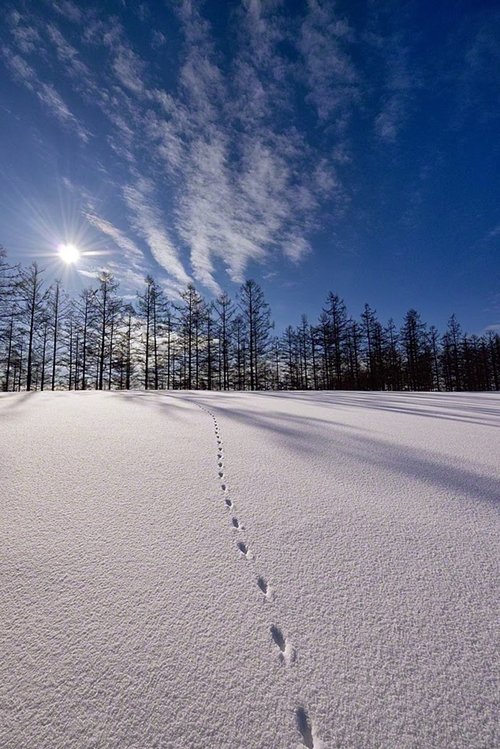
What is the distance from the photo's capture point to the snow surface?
0.62 metres

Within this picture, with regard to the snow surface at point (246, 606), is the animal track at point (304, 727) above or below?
below

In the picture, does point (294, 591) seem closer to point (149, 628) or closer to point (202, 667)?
point (202, 667)

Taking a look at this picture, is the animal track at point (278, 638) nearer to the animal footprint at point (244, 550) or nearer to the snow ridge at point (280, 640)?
the snow ridge at point (280, 640)

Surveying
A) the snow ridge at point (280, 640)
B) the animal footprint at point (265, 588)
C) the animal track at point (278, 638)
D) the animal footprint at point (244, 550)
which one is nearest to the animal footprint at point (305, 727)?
the snow ridge at point (280, 640)

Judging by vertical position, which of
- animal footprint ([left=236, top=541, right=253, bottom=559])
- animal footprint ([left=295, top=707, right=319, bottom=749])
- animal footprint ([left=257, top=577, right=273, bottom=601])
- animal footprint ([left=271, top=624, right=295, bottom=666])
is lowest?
animal footprint ([left=295, top=707, right=319, bottom=749])

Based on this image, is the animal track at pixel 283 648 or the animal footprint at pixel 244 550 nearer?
the animal track at pixel 283 648

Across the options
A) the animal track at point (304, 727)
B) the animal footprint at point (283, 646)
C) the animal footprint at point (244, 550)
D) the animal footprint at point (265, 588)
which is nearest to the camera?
the animal track at point (304, 727)

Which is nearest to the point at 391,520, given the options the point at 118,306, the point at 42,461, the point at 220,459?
the point at 220,459

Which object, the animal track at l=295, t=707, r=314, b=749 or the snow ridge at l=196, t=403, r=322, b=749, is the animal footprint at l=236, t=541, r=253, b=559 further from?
the animal track at l=295, t=707, r=314, b=749

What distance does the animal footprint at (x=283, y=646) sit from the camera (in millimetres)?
724

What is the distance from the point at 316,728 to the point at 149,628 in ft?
1.59

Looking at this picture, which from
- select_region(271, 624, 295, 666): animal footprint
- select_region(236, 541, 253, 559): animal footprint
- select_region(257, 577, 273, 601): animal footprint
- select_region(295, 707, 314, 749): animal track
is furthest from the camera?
select_region(236, 541, 253, 559): animal footprint

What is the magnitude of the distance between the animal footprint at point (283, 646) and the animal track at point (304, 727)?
9cm

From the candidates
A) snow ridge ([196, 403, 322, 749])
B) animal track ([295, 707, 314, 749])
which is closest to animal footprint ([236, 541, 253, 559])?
snow ridge ([196, 403, 322, 749])
